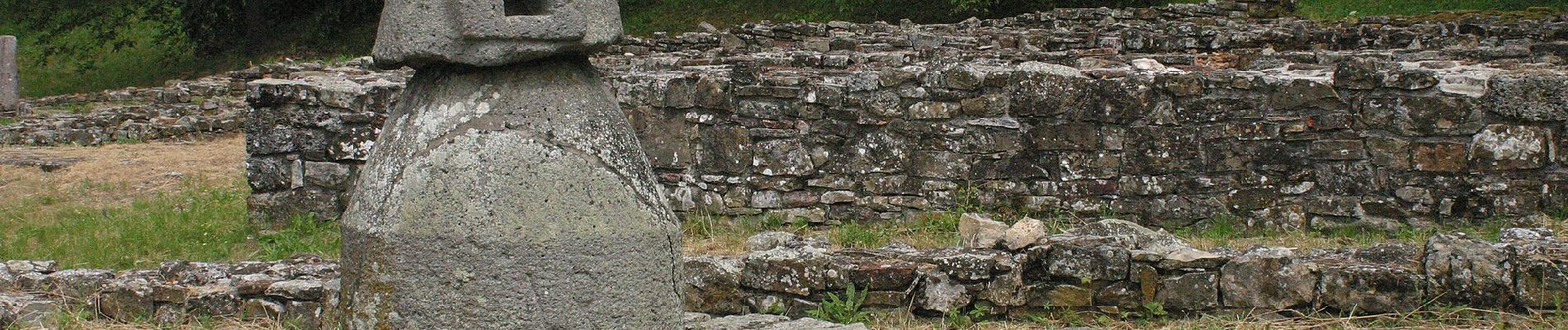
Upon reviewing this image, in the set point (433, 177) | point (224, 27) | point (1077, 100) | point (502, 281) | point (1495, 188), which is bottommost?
point (224, 27)

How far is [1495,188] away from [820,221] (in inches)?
134

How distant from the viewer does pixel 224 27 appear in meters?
24.7

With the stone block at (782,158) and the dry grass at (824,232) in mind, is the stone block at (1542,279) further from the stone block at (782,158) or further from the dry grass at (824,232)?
the stone block at (782,158)

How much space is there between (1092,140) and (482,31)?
4.80 m

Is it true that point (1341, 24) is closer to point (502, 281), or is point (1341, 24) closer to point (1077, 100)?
point (1077, 100)

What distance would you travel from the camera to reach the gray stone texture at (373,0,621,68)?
2.81 meters

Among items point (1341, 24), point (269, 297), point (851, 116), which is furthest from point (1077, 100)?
point (1341, 24)

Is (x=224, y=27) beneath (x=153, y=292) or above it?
beneath

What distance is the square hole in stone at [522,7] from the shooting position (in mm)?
2943

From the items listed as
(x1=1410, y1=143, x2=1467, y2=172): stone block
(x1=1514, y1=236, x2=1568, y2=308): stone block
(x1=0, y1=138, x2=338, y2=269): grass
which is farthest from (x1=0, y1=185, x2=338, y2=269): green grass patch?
(x1=1410, y1=143, x2=1467, y2=172): stone block

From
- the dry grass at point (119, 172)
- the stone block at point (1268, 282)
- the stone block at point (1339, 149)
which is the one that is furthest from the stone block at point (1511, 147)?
the dry grass at point (119, 172)

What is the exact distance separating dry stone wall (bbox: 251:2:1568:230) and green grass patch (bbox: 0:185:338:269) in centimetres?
33

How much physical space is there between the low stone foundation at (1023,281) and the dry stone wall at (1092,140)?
1.45 m

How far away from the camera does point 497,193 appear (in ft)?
9.24
